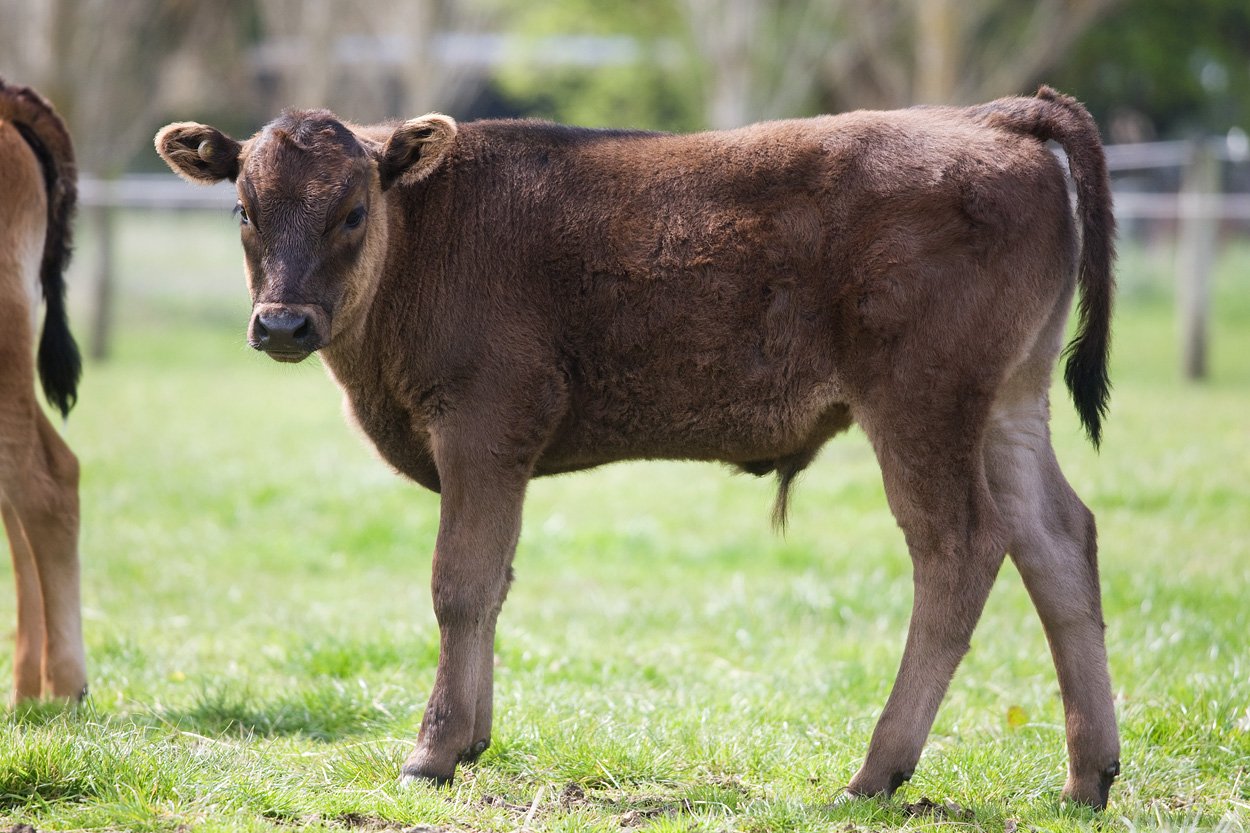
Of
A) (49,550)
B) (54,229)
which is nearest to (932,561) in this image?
(49,550)

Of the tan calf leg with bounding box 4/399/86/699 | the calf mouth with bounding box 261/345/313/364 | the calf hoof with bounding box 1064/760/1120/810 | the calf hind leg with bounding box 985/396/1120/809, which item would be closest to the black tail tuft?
the tan calf leg with bounding box 4/399/86/699

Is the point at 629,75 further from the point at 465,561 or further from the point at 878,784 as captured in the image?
the point at 878,784

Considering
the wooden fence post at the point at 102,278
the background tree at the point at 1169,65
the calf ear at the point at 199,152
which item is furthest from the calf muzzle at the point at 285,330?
the background tree at the point at 1169,65

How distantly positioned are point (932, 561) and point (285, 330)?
2.23 metres

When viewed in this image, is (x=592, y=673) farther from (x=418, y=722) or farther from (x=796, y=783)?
(x=796, y=783)

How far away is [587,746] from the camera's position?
483 cm

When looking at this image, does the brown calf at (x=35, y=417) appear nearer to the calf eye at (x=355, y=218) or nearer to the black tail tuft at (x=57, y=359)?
the black tail tuft at (x=57, y=359)

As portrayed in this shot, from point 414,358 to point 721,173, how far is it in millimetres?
1243

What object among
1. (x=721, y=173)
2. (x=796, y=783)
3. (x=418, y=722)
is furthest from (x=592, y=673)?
(x=721, y=173)

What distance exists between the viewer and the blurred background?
1755 cm

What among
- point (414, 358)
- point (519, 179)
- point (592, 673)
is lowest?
point (592, 673)

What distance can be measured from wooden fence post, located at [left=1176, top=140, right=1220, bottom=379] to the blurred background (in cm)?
3

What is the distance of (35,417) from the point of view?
568 centimetres

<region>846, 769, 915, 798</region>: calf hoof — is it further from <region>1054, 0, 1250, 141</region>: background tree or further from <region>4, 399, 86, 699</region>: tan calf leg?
<region>1054, 0, 1250, 141</region>: background tree
